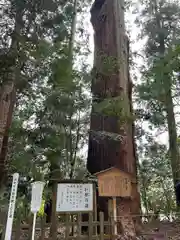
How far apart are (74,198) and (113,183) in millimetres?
778

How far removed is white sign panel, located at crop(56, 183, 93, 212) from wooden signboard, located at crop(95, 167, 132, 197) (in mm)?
269

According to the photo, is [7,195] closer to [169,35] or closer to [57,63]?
[57,63]

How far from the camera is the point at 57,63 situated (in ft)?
17.0

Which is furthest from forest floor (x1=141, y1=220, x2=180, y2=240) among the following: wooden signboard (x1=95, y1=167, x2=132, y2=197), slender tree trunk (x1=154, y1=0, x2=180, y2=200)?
slender tree trunk (x1=154, y1=0, x2=180, y2=200)

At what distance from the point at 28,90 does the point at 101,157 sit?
238 centimetres

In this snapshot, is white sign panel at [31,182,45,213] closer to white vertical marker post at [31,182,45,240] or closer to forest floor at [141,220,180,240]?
white vertical marker post at [31,182,45,240]

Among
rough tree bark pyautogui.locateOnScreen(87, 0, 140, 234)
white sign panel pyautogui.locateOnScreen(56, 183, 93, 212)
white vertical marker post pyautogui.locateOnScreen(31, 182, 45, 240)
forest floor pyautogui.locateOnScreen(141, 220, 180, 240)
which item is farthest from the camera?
rough tree bark pyautogui.locateOnScreen(87, 0, 140, 234)

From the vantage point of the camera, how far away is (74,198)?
13.7ft

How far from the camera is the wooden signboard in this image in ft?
14.6

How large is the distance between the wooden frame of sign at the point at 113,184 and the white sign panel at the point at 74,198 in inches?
10.6

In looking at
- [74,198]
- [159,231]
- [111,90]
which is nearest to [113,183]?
[74,198]

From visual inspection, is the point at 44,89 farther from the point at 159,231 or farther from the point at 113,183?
the point at 159,231

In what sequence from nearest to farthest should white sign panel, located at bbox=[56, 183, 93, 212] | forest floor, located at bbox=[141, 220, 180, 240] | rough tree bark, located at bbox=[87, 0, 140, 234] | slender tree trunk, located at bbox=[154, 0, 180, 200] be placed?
white sign panel, located at bbox=[56, 183, 93, 212]
forest floor, located at bbox=[141, 220, 180, 240]
rough tree bark, located at bbox=[87, 0, 140, 234]
slender tree trunk, located at bbox=[154, 0, 180, 200]

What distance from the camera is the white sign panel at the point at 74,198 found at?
4.05 meters
